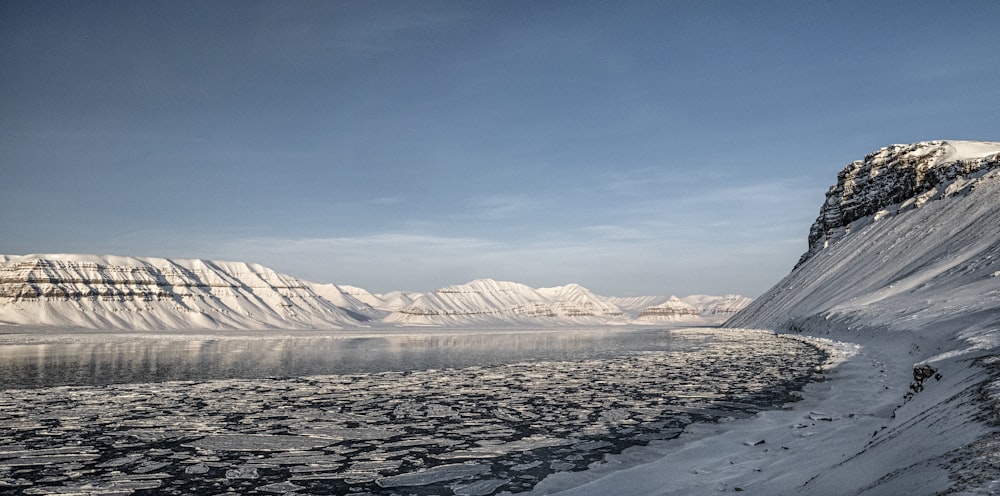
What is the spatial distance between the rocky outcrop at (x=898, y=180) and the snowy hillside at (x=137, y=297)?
125963 mm

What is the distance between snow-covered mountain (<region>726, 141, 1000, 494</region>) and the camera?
5.06m

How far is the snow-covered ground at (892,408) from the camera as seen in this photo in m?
5.00

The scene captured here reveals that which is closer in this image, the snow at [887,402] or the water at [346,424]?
the snow at [887,402]

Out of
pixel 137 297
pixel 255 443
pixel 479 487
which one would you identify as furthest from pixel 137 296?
pixel 479 487

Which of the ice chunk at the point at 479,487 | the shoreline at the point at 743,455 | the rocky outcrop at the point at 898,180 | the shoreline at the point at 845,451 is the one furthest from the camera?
the rocky outcrop at the point at 898,180

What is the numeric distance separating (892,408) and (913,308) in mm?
21709

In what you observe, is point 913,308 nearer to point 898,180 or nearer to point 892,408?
point 892,408

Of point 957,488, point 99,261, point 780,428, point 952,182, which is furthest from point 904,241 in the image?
point 99,261

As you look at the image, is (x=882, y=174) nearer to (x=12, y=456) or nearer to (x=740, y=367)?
(x=740, y=367)

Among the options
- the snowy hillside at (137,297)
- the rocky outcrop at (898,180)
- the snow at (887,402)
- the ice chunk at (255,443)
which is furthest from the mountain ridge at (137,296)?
the ice chunk at (255,443)

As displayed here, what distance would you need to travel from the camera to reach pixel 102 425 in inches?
449

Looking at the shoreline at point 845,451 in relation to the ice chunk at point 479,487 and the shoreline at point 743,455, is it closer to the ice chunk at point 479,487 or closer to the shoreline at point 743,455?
the shoreline at point 743,455

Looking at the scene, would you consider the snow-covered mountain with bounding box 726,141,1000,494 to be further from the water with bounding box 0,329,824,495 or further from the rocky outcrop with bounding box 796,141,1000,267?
the water with bounding box 0,329,824,495

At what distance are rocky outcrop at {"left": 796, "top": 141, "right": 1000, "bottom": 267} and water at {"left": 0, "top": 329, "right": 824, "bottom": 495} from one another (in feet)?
190
